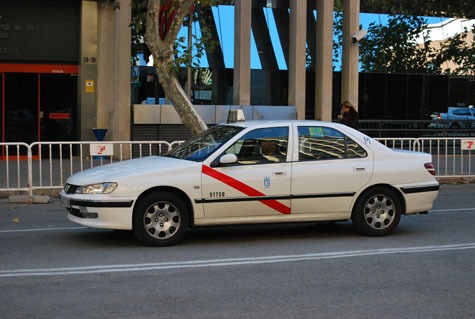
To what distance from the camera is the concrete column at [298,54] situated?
64.6 feet

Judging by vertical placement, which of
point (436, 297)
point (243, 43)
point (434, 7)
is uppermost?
point (434, 7)

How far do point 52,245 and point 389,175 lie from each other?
4577 millimetres

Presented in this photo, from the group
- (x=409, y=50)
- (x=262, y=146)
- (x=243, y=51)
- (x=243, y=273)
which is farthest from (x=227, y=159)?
(x=409, y=50)

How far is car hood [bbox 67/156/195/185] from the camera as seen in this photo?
25.7 feet

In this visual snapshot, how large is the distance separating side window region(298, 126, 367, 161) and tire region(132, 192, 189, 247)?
5.97 feet

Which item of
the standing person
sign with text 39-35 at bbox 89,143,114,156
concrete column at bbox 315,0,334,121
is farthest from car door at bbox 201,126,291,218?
concrete column at bbox 315,0,334,121

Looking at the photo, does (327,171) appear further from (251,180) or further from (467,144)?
(467,144)

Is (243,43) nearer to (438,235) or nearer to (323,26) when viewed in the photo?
(323,26)

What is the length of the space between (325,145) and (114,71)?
1193 centimetres

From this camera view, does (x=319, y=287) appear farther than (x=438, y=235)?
No

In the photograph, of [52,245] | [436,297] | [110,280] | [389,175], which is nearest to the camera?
[436,297]

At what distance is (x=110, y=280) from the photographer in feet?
21.0

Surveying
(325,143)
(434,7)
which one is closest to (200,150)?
(325,143)

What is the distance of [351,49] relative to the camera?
67.7 ft
